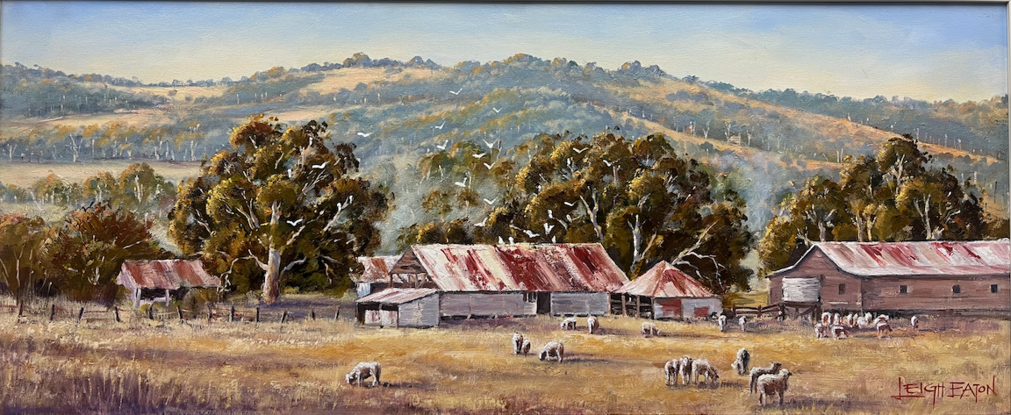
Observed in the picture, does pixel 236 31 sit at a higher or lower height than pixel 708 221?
higher

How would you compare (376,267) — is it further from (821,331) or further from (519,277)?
(821,331)

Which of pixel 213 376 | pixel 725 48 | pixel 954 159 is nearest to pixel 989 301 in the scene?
pixel 954 159

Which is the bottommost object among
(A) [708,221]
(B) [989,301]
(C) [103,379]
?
(C) [103,379]

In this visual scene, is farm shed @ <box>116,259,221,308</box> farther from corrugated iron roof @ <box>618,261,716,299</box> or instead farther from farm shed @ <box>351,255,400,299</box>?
corrugated iron roof @ <box>618,261,716,299</box>

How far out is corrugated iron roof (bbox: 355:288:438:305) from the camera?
2489 centimetres

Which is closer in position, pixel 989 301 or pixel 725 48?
pixel 725 48

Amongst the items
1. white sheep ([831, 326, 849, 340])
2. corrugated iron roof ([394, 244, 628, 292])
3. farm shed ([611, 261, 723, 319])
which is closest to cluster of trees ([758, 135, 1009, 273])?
farm shed ([611, 261, 723, 319])

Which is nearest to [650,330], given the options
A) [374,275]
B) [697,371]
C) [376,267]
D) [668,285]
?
[668,285]

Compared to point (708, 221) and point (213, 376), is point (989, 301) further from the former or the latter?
point (213, 376)

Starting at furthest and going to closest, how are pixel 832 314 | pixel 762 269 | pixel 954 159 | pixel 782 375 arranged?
pixel 762 269 < pixel 832 314 < pixel 954 159 < pixel 782 375

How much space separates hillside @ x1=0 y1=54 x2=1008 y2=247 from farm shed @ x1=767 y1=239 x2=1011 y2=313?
11.7 feet

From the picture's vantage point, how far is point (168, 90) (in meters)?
17.6

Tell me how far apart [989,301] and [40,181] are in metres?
19.3

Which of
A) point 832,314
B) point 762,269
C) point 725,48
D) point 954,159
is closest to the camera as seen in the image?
point 725,48
